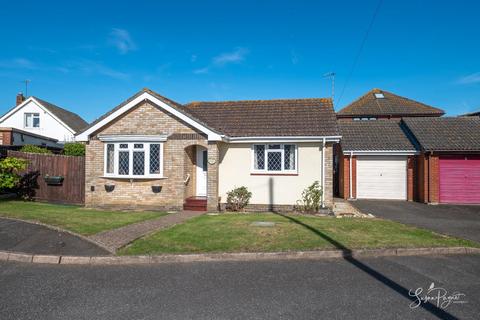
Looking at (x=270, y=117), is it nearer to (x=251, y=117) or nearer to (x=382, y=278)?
(x=251, y=117)

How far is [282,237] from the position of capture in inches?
272

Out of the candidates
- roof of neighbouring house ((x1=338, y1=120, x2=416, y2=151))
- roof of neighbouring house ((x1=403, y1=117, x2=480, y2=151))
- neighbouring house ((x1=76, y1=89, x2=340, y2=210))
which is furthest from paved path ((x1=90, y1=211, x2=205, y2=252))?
Answer: roof of neighbouring house ((x1=403, y1=117, x2=480, y2=151))

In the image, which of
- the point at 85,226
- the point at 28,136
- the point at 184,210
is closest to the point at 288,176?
the point at 184,210

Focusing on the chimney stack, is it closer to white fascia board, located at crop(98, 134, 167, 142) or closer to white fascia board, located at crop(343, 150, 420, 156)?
white fascia board, located at crop(98, 134, 167, 142)

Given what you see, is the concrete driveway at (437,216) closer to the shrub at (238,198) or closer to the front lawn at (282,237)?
the front lawn at (282,237)

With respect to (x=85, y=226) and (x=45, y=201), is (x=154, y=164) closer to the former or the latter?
(x=85, y=226)

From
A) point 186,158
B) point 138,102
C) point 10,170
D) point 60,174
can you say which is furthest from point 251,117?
point 10,170

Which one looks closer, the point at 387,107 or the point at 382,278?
the point at 382,278

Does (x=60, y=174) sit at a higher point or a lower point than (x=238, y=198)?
higher

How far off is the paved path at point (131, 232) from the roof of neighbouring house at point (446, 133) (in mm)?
13204

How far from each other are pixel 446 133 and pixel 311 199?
33.8 feet

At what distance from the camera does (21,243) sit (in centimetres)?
644

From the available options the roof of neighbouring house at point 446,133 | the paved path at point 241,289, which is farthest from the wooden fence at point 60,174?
the roof of neighbouring house at point 446,133

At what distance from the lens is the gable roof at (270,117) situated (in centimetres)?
1189
